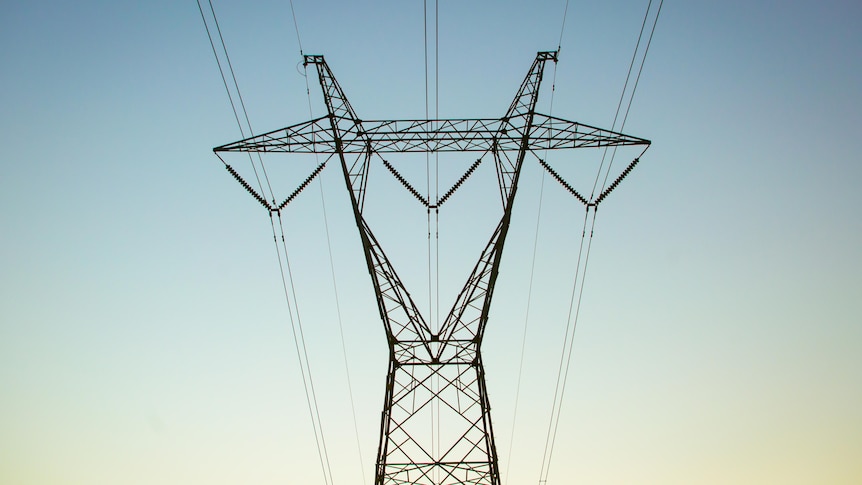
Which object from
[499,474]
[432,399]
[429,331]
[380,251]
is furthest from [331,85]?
[499,474]

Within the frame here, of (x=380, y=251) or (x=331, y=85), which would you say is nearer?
(x=380, y=251)

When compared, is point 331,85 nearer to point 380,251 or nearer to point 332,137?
point 332,137

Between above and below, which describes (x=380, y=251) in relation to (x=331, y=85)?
below

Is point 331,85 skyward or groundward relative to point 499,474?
skyward

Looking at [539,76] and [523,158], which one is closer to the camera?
[523,158]

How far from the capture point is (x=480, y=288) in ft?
57.4

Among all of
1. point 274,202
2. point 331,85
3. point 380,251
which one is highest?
point 331,85

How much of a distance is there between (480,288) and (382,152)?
15.2 feet

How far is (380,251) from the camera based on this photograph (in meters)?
17.3

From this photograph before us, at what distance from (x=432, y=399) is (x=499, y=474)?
8.76 feet

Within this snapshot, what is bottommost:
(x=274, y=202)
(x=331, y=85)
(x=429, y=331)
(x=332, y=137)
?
(x=429, y=331)

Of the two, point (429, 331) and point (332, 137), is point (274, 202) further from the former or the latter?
point (429, 331)

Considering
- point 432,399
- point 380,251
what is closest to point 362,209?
point 380,251

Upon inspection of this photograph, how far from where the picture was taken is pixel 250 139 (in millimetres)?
16969
